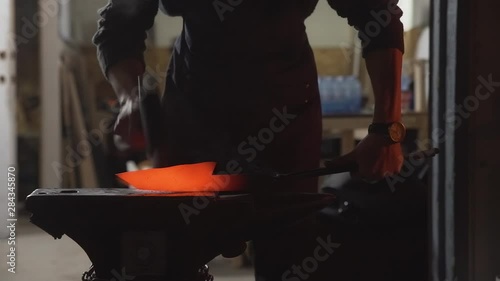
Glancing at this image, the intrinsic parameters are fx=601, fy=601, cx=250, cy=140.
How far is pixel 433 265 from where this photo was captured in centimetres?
120

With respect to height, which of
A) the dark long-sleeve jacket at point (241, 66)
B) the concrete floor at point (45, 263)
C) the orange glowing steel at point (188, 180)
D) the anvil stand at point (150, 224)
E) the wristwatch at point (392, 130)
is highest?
the dark long-sleeve jacket at point (241, 66)

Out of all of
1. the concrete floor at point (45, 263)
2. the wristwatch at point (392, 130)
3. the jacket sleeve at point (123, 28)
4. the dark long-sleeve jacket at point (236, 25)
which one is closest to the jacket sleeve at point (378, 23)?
the dark long-sleeve jacket at point (236, 25)

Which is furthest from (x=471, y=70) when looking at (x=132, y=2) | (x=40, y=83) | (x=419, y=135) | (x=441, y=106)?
(x=40, y=83)

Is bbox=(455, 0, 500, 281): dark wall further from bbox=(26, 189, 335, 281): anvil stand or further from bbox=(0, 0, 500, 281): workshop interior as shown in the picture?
bbox=(26, 189, 335, 281): anvil stand

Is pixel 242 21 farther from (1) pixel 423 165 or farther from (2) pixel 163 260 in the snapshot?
(1) pixel 423 165

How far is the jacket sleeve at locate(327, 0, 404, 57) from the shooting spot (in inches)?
37.8

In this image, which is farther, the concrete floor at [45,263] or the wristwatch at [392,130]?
the concrete floor at [45,263]

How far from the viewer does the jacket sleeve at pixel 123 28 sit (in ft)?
3.19

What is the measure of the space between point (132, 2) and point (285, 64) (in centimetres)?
27

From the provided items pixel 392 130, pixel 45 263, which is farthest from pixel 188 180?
pixel 45 263

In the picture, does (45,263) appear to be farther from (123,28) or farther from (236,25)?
(236,25)

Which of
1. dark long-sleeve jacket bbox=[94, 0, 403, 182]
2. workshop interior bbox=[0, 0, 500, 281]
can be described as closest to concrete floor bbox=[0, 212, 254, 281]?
workshop interior bbox=[0, 0, 500, 281]

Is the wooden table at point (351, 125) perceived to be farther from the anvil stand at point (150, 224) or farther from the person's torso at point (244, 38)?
the anvil stand at point (150, 224)

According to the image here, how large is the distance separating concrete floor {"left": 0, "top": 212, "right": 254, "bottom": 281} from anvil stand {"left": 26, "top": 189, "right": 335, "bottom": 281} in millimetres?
416
